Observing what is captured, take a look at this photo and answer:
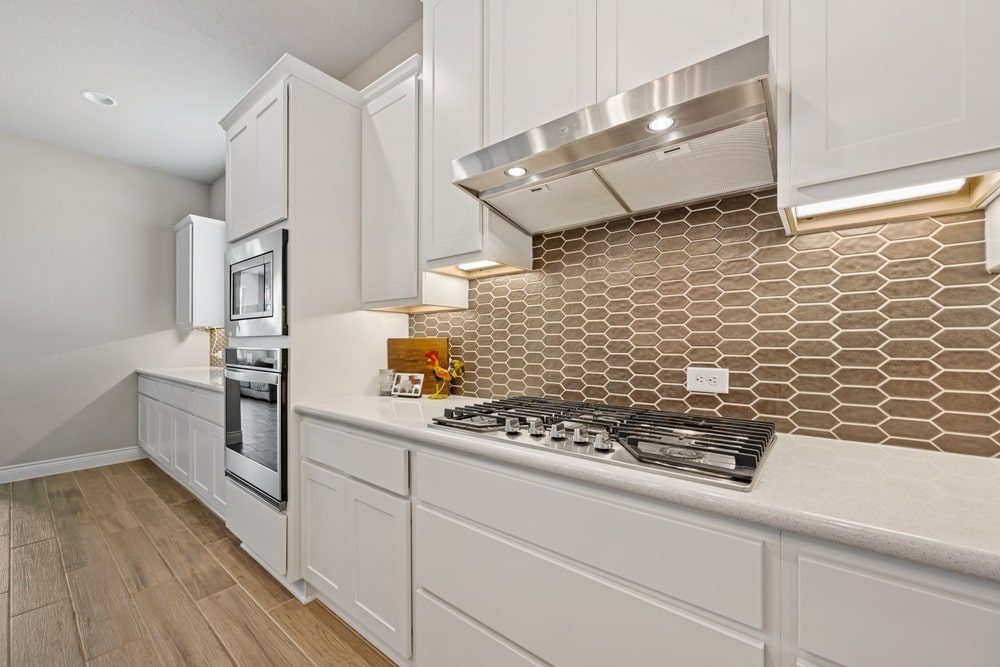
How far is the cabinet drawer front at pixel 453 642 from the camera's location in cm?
113

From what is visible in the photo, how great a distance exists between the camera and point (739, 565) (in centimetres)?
77

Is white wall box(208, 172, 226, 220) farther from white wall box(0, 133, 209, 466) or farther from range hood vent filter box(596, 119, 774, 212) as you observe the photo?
range hood vent filter box(596, 119, 774, 212)

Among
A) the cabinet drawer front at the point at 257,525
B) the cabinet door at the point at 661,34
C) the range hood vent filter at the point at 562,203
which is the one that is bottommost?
the cabinet drawer front at the point at 257,525

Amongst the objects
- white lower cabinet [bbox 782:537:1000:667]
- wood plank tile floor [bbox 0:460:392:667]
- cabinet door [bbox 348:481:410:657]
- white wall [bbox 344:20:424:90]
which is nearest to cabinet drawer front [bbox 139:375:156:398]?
wood plank tile floor [bbox 0:460:392:667]

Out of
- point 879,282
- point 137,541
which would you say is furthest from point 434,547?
point 137,541

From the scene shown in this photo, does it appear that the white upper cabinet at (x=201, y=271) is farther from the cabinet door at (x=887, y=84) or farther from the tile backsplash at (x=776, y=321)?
the cabinet door at (x=887, y=84)

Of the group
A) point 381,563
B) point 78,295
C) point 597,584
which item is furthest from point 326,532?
point 78,295

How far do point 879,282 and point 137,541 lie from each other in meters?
3.74

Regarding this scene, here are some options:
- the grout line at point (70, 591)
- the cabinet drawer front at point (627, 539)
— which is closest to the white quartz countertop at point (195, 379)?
the grout line at point (70, 591)

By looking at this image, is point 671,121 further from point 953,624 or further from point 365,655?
point 365,655

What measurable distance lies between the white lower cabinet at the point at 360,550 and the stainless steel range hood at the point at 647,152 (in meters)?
1.16

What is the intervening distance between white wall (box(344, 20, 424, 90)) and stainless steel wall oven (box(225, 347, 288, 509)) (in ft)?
6.23

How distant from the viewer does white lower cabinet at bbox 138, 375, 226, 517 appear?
2.63 meters

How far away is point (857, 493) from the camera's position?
79cm
